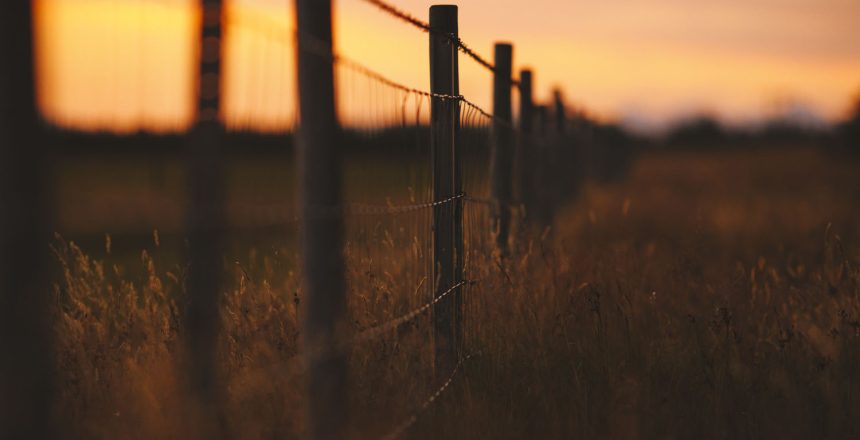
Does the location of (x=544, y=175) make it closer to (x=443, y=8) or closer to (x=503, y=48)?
(x=503, y=48)

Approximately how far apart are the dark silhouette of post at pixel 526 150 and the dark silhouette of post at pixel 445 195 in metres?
3.89

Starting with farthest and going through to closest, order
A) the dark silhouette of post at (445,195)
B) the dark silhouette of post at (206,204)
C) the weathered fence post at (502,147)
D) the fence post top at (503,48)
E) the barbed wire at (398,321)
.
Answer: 1. the fence post top at (503,48)
2. the weathered fence post at (502,147)
3. the dark silhouette of post at (445,195)
4. the barbed wire at (398,321)
5. the dark silhouette of post at (206,204)

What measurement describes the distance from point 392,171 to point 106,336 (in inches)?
53.6

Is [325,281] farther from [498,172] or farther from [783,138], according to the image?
[783,138]

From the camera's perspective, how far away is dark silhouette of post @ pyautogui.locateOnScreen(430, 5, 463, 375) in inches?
A: 191

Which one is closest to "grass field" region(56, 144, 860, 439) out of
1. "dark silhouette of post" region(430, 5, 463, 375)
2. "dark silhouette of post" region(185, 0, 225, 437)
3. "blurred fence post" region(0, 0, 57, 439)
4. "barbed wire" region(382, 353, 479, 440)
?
"barbed wire" region(382, 353, 479, 440)

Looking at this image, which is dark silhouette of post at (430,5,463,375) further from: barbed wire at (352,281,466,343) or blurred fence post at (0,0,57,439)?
blurred fence post at (0,0,57,439)

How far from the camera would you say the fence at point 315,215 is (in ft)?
6.74

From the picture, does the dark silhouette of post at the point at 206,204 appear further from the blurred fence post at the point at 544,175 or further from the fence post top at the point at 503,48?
the blurred fence post at the point at 544,175

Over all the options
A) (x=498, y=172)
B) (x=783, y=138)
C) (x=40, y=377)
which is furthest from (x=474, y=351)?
(x=783, y=138)

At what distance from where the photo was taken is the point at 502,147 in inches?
307

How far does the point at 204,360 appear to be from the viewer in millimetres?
2535

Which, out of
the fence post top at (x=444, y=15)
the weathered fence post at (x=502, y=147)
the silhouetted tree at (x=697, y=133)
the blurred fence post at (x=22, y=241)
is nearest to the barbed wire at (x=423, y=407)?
the fence post top at (x=444, y=15)

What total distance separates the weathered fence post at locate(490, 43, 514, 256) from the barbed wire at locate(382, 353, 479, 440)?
8.42ft
